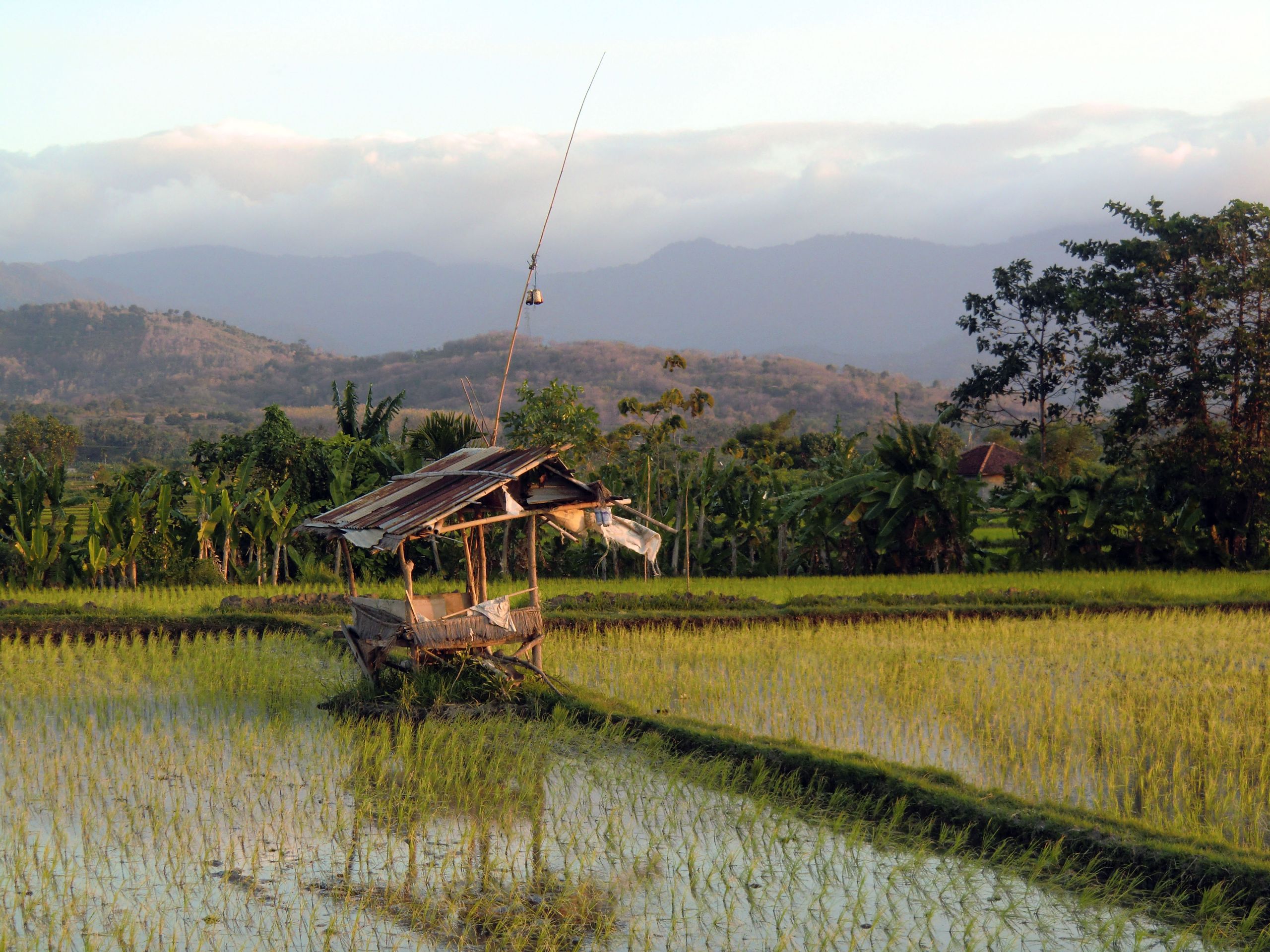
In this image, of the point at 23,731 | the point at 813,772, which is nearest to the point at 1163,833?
the point at 813,772

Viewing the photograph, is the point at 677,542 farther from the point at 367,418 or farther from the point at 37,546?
the point at 37,546

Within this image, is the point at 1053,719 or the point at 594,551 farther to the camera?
the point at 594,551

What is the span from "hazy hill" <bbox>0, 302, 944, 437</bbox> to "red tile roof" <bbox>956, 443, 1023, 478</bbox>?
29450 mm

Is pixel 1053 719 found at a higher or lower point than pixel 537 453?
lower

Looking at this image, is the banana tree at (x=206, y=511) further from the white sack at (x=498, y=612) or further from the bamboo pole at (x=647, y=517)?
the white sack at (x=498, y=612)

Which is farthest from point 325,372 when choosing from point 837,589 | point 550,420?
point 837,589

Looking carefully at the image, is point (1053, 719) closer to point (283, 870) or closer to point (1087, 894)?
point (1087, 894)

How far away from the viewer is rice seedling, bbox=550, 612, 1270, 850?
597 cm

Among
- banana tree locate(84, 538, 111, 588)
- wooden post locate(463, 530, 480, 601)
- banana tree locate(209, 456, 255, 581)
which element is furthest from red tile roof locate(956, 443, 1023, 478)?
wooden post locate(463, 530, 480, 601)

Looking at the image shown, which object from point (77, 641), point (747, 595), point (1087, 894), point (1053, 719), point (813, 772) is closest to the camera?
point (1087, 894)

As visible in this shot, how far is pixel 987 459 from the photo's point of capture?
3944cm

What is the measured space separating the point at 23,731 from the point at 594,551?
9789mm

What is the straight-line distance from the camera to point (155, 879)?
15.9ft

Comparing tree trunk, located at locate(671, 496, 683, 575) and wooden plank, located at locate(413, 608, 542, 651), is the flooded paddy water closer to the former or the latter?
wooden plank, located at locate(413, 608, 542, 651)
